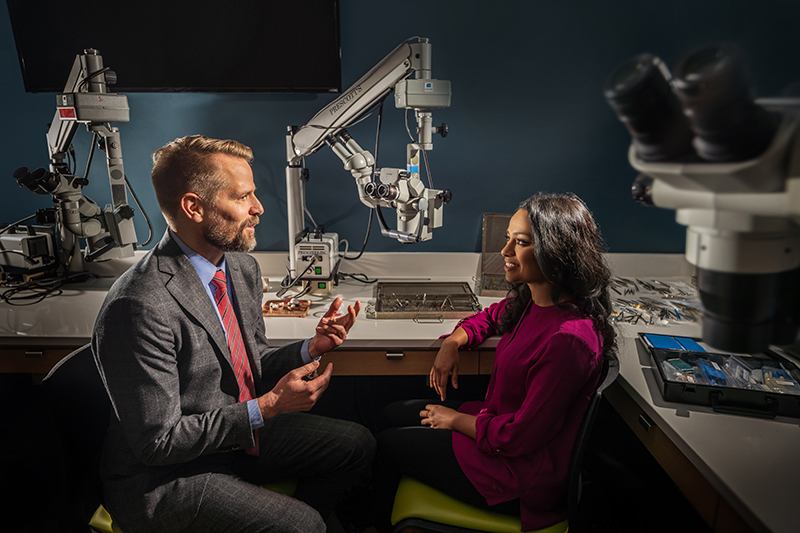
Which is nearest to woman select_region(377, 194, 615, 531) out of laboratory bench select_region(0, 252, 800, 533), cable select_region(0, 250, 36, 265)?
laboratory bench select_region(0, 252, 800, 533)

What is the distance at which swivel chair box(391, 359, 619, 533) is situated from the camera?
1.13 metres

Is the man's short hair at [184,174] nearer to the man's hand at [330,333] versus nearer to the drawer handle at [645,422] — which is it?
the man's hand at [330,333]

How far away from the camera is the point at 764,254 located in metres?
0.43

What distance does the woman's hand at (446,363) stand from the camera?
155cm

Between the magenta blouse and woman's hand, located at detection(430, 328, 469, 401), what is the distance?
249 mm

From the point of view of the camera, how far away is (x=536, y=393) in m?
1.17

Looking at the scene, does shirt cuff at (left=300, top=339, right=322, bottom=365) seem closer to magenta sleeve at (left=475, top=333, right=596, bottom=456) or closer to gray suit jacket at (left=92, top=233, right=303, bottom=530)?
gray suit jacket at (left=92, top=233, right=303, bottom=530)

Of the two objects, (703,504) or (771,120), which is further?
(703,504)

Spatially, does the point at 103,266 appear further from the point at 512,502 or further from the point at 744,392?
the point at 744,392

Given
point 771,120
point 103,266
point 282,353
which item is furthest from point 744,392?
point 103,266

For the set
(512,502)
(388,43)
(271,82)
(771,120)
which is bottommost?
(512,502)

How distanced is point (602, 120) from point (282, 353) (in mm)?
1762

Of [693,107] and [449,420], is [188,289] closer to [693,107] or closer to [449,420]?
[449,420]

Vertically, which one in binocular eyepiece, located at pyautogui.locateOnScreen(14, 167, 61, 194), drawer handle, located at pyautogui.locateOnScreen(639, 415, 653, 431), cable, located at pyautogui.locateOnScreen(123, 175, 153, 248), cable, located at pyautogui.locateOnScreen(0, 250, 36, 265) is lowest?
drawer handle, located at pyautogui.locateOnScreen(639, 415, 653, 431)
